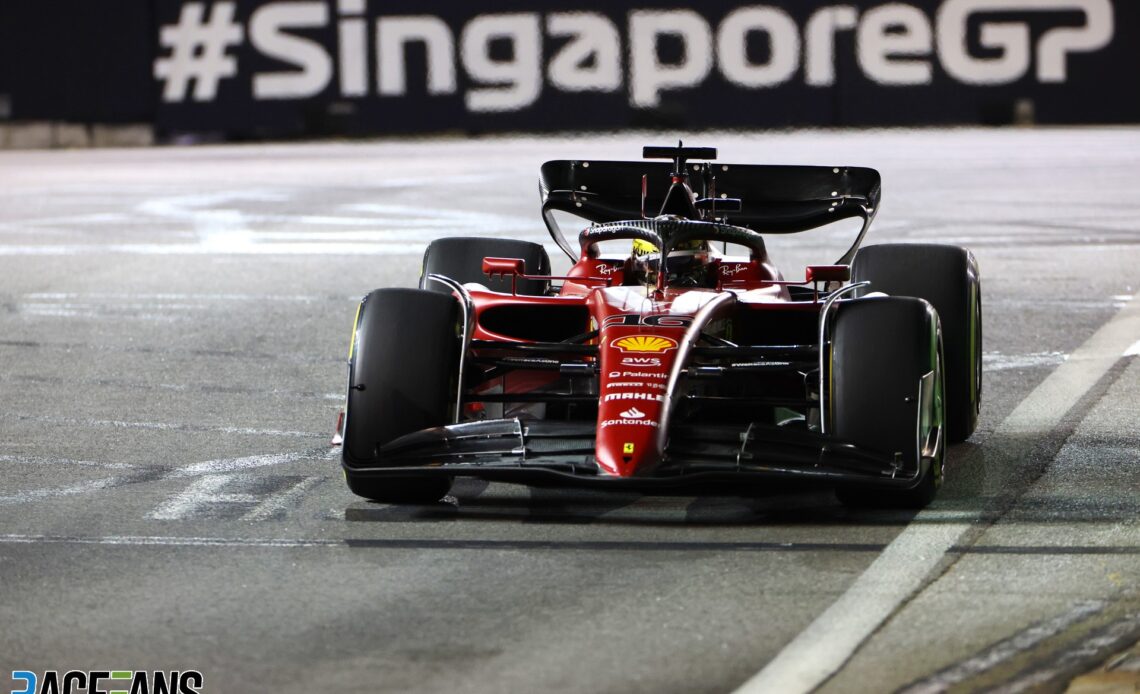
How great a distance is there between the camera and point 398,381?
20.4 feet

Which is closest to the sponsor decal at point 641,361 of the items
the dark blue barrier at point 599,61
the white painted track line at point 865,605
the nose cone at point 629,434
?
the nose cone at point 629,434

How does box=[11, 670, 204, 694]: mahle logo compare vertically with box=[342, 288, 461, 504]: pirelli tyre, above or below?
below

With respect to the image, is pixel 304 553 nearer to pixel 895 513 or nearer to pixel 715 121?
pixel 895 513

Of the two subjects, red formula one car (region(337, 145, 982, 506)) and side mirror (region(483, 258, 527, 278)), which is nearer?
red formula one car (region(337, 145, 982, 506))

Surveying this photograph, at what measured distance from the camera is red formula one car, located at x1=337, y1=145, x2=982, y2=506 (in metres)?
5.88

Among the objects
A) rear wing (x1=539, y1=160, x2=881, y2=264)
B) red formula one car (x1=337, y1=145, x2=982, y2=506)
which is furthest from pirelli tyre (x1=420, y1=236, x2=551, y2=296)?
red formula one car (x1=337, y1=145, x2=982, y2=506)

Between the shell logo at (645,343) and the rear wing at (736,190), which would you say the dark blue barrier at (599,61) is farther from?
the shell logo at (645,343)

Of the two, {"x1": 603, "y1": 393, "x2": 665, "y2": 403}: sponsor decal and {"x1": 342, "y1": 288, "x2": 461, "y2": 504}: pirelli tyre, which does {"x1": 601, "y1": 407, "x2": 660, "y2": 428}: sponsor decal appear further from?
{"x1": 342, "y1": 288, "x2": 461, "y2": 504}: pirelli tyre

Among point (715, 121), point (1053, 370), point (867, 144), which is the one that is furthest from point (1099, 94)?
point (1053, 370)

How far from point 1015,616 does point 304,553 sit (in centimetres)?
209

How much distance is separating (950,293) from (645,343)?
173 cm

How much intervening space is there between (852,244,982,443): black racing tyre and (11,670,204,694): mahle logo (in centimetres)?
372

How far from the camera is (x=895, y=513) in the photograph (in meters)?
6.11

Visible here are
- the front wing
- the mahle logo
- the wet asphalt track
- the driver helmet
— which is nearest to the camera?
the mahle logo
